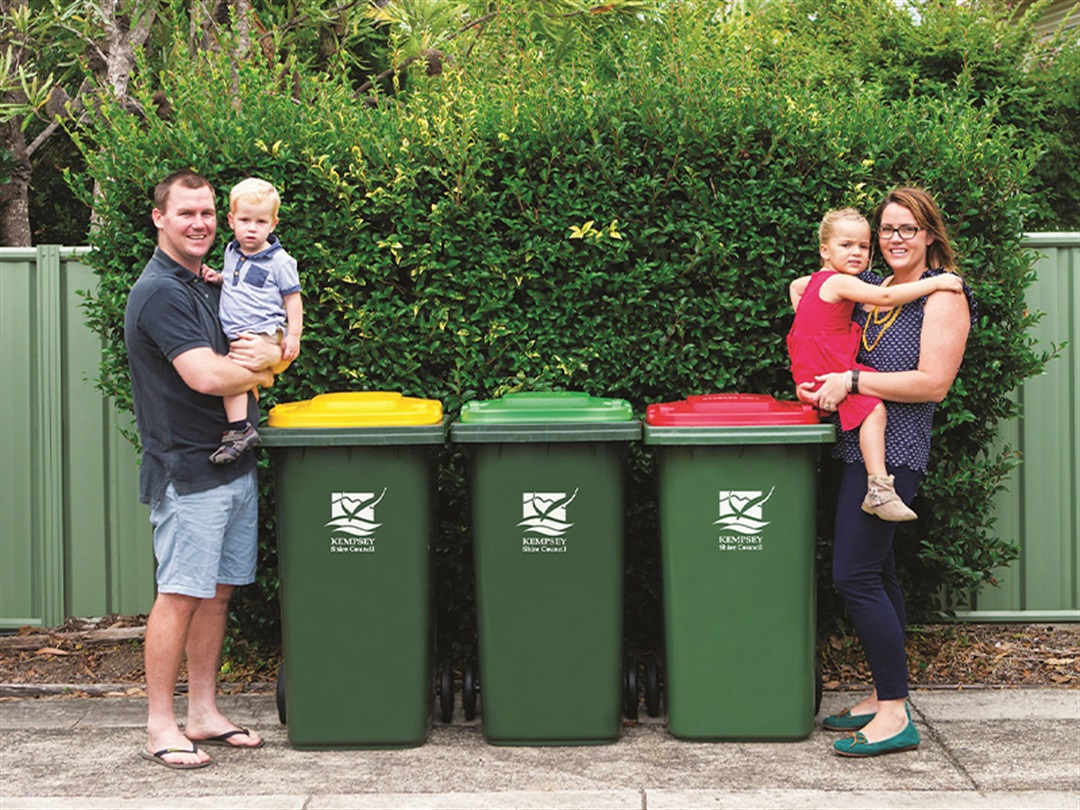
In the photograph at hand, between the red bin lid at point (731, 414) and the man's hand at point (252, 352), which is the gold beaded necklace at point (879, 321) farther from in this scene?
the man's hand at point (252, 352)

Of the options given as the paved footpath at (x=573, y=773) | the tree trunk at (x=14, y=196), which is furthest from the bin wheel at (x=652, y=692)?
the tree trunk at (x=14, y=196)

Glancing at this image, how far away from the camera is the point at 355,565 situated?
450cm

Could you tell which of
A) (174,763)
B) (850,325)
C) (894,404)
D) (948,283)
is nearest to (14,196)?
(174,763)

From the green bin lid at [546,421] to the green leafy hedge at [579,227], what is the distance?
66 centimetres

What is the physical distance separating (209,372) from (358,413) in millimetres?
582

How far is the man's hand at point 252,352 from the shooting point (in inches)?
172

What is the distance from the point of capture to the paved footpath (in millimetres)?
4031

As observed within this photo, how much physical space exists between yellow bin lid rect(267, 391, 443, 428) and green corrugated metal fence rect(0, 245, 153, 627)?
78.0 inches

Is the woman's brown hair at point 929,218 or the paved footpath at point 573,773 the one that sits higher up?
the woman's brown hair at point 929,218

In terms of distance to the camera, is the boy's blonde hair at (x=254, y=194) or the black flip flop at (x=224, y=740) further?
the black flip flop at (x=224, y=740)

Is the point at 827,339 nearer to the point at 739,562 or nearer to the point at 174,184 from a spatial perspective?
the point at 739,562

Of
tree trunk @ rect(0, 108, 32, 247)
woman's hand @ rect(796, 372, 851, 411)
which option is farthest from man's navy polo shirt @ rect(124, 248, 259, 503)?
tree trunk @ rect(0, 108, 32, 247)

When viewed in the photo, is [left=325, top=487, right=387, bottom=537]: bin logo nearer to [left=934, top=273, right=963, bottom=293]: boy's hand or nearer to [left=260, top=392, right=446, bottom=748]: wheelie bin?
[left=260, top=392, right=446, bottom=748]: wheelie bin

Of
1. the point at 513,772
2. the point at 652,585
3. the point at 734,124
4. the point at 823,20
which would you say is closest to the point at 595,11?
the point at 823,20
